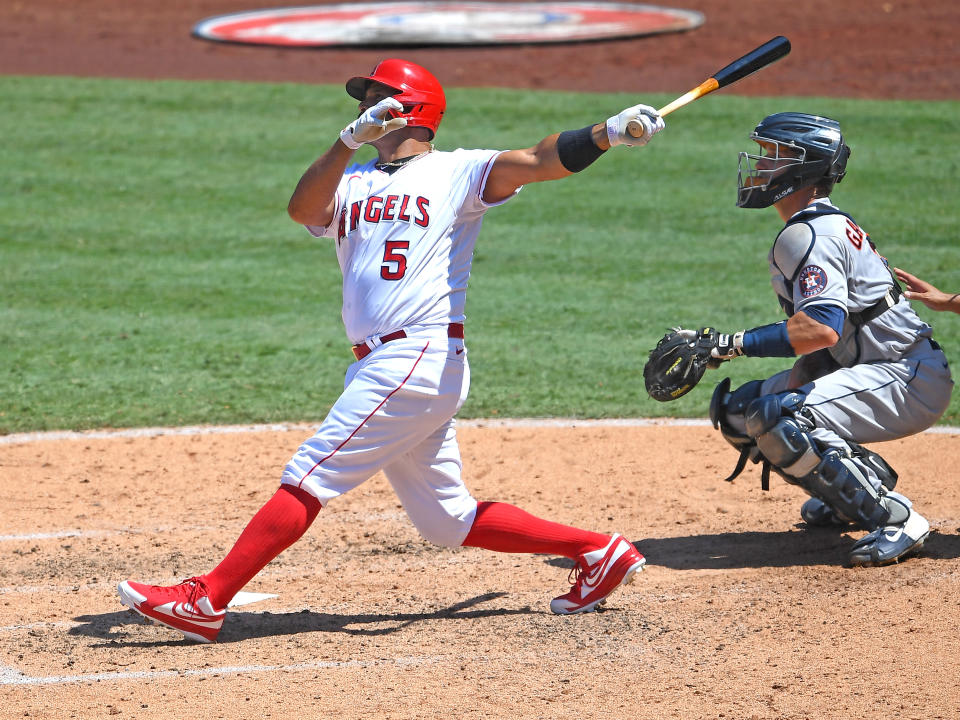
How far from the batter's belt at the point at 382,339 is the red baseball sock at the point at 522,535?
24.9 inches

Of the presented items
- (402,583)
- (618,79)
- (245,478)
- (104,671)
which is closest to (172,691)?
(104,671)

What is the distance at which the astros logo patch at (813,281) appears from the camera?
4348 mm

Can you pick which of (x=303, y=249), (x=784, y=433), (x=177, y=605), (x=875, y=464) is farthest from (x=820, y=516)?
(x=303, y=249)

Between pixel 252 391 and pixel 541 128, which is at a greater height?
pixel 541 128

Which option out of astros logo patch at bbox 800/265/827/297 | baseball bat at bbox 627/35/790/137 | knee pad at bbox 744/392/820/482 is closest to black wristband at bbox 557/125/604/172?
baseball bat at bbox 627/35/790/137

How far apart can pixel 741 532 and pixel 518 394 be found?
2.24 m

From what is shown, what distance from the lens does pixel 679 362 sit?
4438 mm

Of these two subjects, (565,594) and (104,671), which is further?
(565,594)

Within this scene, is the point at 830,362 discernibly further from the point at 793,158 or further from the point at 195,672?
the point at 195,672

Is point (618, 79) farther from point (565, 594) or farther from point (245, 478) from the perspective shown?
point (565, 594)

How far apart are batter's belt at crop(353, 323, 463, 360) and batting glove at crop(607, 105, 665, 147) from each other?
810 millimetres

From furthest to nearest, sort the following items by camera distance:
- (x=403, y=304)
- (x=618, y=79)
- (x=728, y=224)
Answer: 1. (x=618, y=79)
2. (x=728, y=224)
3. (x=403, y=304)

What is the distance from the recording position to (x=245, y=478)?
5855 mm

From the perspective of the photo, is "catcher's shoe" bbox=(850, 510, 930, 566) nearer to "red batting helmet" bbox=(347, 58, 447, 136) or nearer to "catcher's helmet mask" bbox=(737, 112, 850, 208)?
"catcher's helmet mask" bbox=(737, 112, 850, 208)
